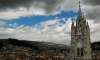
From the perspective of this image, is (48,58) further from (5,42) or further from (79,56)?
(79,56)

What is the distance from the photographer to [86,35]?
67500 mm

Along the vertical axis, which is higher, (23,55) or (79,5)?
(79,5)

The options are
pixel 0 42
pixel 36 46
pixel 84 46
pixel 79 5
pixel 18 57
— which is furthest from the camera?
pixel 36 46

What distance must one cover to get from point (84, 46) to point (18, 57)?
54.0 metres

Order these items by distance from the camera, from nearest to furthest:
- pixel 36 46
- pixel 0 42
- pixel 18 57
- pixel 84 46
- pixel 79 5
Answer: pixel 84 46, pixel 79 5, pixel 18 57, pixel 0 42, pixel 36 46

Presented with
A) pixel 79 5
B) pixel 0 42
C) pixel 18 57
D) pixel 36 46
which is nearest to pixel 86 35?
pixel 79 5

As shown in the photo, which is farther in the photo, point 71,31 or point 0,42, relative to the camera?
point 0,42

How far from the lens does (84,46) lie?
221ft

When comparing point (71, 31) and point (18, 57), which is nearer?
point (71, 31)

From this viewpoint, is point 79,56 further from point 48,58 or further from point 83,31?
Result: point 48,58

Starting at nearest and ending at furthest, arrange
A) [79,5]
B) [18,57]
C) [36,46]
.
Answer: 1. [79,5]
2. [18,57]
3. [36,46]

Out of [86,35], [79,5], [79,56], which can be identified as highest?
[79,5]

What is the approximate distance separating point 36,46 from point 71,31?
108 metres

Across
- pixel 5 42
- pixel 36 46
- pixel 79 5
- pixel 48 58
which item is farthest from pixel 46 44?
pixel 79 5
